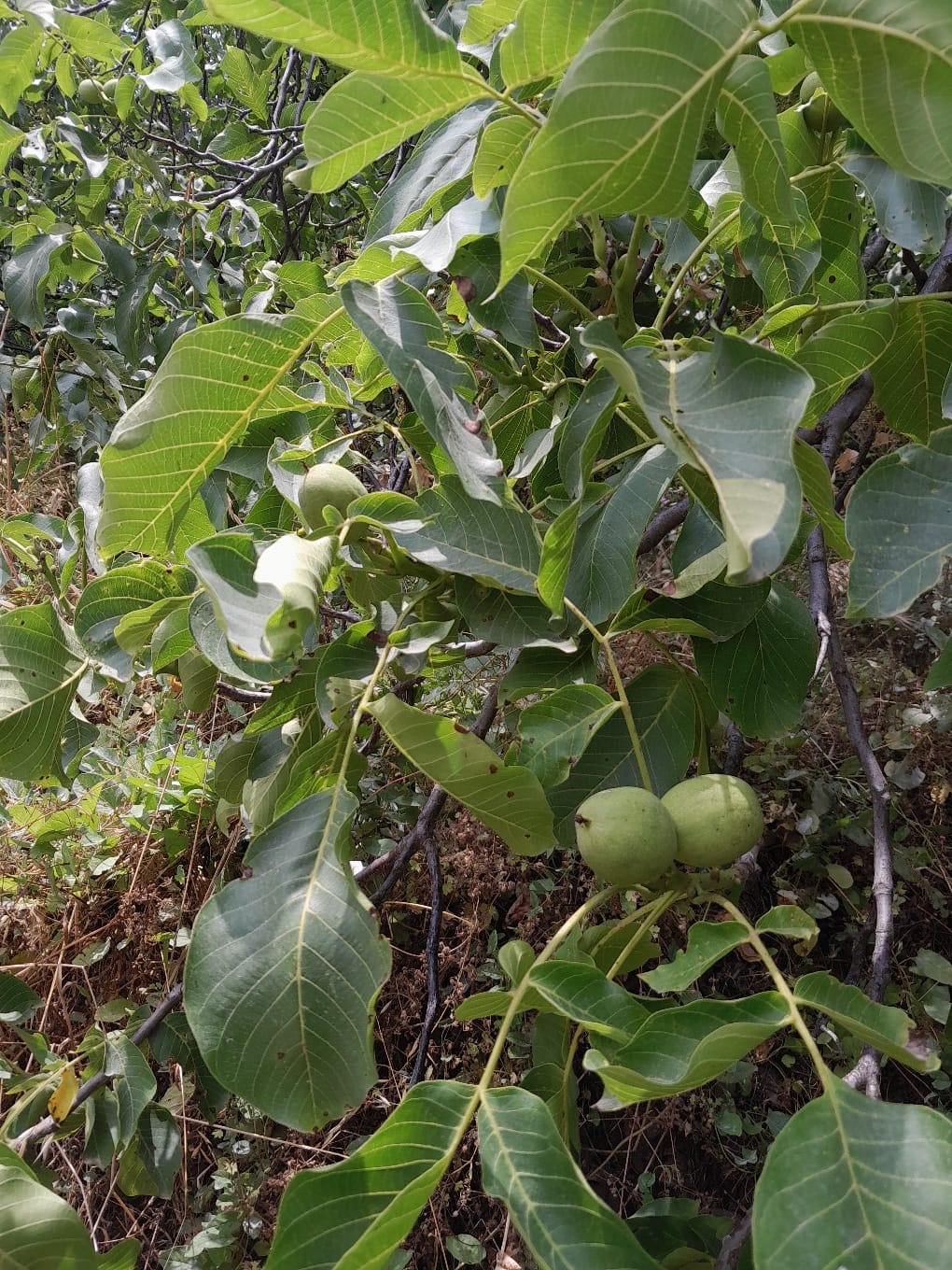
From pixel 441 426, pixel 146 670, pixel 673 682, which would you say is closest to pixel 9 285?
pixel 146 670

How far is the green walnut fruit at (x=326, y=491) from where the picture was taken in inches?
36.9

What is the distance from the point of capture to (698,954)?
0.73 metres

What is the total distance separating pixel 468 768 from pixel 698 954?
253mm

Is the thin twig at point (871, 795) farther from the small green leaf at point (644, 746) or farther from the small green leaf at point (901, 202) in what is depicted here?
the small green leaf at point (901, 202)

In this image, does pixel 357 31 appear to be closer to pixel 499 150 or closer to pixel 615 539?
pixel 499 150

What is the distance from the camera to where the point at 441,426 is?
2.61 ft

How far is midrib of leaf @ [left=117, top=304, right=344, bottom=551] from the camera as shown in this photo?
947 millimetres

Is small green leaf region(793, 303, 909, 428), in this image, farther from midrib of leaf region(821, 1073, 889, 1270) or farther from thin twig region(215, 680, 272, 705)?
thin twig region(215, 680, 272, 705)

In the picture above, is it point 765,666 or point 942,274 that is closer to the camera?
point 765,666

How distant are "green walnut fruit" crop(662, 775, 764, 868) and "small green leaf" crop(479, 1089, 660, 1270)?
0.86ft

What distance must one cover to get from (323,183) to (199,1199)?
227cm

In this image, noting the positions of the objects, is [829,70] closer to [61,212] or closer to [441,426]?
[441,426]

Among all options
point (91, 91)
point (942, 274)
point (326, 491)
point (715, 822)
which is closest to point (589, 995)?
point (715, 822)

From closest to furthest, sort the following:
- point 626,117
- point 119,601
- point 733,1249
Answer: point 626,117 → point 733,1249 → point 119,601
